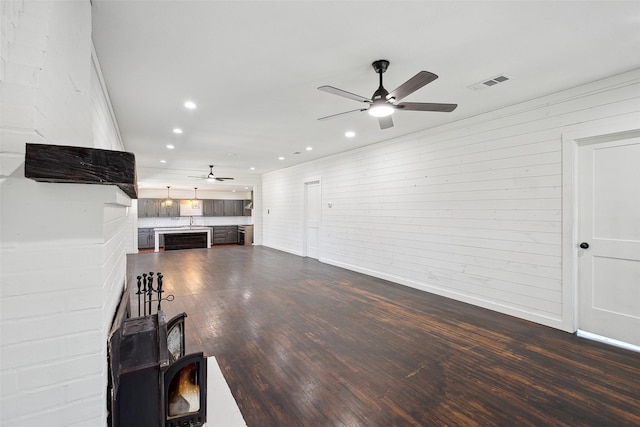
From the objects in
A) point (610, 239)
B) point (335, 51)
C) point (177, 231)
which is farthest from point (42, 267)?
point (177, 231)

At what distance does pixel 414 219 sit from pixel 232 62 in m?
3.73

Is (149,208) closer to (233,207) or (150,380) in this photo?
(233,207)

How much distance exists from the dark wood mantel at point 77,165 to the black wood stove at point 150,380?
0.74m

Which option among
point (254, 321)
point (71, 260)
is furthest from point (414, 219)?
point (71, 260)

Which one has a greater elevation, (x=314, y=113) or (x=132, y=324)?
(x=314, y=113)

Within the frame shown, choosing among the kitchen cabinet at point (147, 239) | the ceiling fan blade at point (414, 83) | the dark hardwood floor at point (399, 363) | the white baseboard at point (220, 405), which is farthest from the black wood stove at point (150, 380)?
the kitchen cabinet at point (147, 239)

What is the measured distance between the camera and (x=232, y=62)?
8.91 ft

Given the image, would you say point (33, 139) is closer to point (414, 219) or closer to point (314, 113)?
point (314, 113)

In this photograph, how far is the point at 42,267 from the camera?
1.05m

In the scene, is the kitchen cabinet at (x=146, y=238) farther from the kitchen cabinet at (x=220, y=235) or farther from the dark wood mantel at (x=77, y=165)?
the dark wood mantel at (x=77, y=165)

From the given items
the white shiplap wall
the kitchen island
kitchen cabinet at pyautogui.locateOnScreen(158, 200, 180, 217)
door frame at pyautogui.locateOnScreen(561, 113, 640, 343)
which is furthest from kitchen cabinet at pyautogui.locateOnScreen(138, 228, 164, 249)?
door frame at pyautogui.locateOnScreen(561, 113, 640, 343)

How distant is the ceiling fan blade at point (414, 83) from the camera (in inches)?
87.7

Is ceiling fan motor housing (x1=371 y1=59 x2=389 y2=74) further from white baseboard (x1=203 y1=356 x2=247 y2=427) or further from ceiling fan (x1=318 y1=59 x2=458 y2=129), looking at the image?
white baseboard (x1=203 y1=356 x2=247 y2=427)

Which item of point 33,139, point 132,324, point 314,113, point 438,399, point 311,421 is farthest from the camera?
point 314,113
